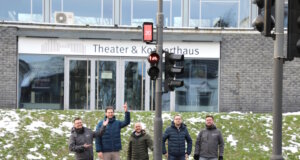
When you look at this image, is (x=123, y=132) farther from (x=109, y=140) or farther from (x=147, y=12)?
(x=147, y=12)

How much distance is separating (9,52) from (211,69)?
916cm

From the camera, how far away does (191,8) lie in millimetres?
19891

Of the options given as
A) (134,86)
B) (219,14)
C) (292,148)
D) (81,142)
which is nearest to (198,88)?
(134,86)

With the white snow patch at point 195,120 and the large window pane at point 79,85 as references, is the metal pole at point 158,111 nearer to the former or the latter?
the white snow patch at point 195,120

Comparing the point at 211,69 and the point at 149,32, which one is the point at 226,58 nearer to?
the point at 211,69

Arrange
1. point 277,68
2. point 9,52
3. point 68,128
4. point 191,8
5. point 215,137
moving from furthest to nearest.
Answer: point 191,8 < point 9,52 < point 68,128 < point 215,137 < point 277,68

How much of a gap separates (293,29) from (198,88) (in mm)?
13736

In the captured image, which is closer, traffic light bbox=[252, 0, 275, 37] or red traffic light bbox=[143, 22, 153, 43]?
traffic light bbox=[252, 0, 275, 37]

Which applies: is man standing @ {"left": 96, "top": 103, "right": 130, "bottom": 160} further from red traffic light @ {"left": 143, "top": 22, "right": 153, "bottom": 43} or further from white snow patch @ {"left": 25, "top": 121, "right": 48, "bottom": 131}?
white snow patch @ {"left": 25, "top": 121, "right": 48, "bottom": 131}

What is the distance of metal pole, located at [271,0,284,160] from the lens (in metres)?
6.30

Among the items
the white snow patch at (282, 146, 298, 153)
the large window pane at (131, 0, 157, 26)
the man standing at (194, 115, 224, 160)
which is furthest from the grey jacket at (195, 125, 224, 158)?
the large window pane at (131, 0, 157, 26)

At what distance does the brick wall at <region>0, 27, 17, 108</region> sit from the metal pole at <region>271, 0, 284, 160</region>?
14.6m

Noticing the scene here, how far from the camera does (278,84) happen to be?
20.8 ft

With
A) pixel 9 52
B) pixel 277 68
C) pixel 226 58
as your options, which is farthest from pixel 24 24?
pixel 277 68
